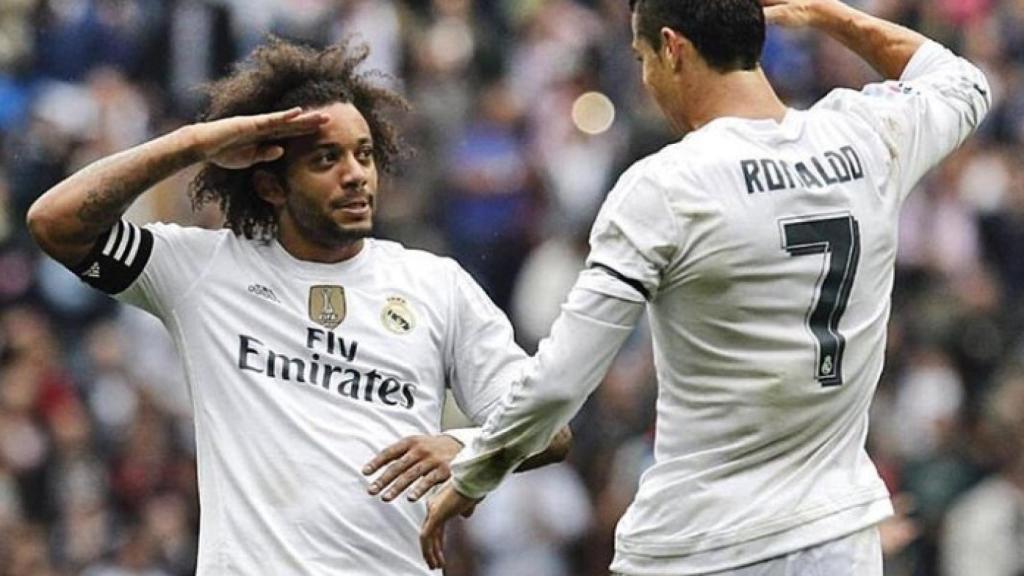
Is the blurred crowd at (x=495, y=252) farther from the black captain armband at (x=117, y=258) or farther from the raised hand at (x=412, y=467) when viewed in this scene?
the raised hand at (x=412, y=467)

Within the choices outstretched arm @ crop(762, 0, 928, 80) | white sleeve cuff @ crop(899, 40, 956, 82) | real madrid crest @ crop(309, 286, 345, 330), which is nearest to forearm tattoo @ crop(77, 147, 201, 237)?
real madrid crest @ crop(309, 286, 345, 330)

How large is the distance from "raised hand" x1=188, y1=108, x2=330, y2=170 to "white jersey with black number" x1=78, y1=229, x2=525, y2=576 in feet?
1.18

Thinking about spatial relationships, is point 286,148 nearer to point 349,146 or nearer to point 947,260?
point 349,146

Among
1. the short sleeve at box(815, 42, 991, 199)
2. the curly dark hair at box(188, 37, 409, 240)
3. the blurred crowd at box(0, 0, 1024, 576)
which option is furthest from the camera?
the blurred crowd at box(0, 0, 1024, 576)

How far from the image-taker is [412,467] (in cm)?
755

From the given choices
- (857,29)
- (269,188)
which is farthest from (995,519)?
(269,188)

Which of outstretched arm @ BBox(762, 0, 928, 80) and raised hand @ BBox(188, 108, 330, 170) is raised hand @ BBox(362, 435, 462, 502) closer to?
raised hand @ BBox(188, 108, 330, 170)

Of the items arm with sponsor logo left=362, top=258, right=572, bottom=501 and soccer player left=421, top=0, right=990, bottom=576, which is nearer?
soccer player left=421, top=0, right=990, bottom=576

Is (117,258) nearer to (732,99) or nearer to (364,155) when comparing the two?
(364,155)

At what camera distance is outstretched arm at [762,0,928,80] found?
7.79m

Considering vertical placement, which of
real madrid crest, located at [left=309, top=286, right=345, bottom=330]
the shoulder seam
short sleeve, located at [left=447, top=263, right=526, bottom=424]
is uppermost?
the shoulder seam

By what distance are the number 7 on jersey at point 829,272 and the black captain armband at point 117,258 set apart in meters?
1.95

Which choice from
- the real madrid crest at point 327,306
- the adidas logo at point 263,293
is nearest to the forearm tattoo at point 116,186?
the adidas logo at point 263,293

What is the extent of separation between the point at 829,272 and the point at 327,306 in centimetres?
161
